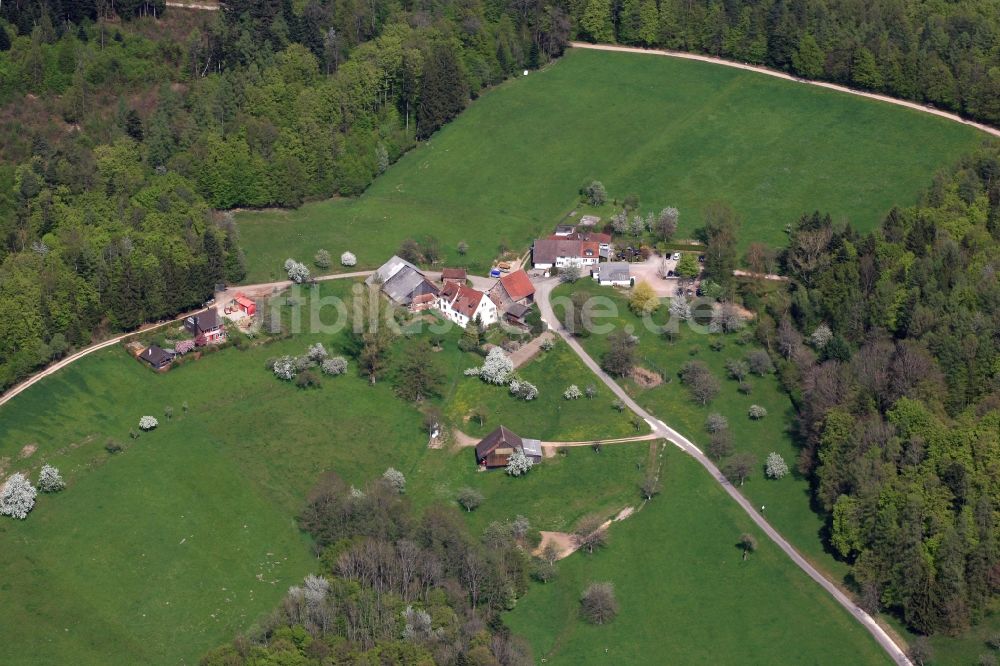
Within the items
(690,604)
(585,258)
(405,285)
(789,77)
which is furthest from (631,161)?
(690,604)

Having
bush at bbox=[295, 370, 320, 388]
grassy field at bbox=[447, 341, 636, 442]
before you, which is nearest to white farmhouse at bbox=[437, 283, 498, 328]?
grassy field at bbox=[447, 341, 636, 442]

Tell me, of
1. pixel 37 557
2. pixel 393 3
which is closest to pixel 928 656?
pixel 37 557

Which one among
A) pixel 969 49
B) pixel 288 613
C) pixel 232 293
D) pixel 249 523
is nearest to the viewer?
pixel 288 613

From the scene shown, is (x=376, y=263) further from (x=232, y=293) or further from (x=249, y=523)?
(x=249, y=523)

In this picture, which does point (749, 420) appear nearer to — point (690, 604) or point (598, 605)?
point (690, 604)

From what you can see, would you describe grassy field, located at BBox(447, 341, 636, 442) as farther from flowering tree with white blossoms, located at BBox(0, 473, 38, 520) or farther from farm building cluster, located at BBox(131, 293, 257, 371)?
flowering tree with white blossoms, located at BBox(0, 473, 38, 520)

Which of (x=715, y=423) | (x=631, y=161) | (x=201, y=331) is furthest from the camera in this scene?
(x=631, y=161)

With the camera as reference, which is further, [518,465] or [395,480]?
[518,465]
